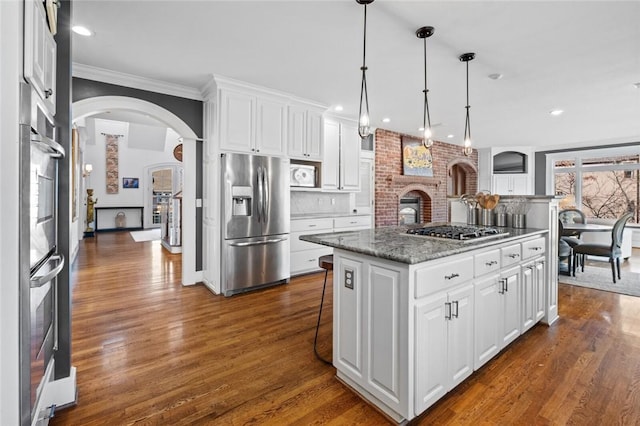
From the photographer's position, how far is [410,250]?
167 cm

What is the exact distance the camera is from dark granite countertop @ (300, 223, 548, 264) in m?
1.58

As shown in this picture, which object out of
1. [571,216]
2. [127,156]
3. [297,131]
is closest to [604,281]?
[571,216]

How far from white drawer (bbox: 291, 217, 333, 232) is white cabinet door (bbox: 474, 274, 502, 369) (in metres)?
2.87

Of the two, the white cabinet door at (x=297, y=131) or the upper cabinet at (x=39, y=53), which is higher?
the white cabinet door at (x=297, y=131)

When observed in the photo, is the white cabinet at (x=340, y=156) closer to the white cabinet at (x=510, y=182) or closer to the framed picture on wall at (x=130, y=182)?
the white cabinet at (x=510, y=182)

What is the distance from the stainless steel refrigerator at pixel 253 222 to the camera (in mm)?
3750

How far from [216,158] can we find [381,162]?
3501mm

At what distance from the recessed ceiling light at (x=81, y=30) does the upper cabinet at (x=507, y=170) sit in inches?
335

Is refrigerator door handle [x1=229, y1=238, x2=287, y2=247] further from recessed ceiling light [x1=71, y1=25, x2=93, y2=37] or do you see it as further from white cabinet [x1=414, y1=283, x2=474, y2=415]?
white cabinet [x1=414, y1=283, x2=474, y2=415]

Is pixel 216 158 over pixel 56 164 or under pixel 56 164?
over

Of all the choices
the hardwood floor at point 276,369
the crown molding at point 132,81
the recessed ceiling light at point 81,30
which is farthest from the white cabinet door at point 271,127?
the hardwood floor at point 276,369

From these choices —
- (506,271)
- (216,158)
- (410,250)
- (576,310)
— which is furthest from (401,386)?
(216,158)

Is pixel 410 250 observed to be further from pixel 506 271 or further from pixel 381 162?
pixel 381 162

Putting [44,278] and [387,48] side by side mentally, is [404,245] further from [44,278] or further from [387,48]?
[387,48]
